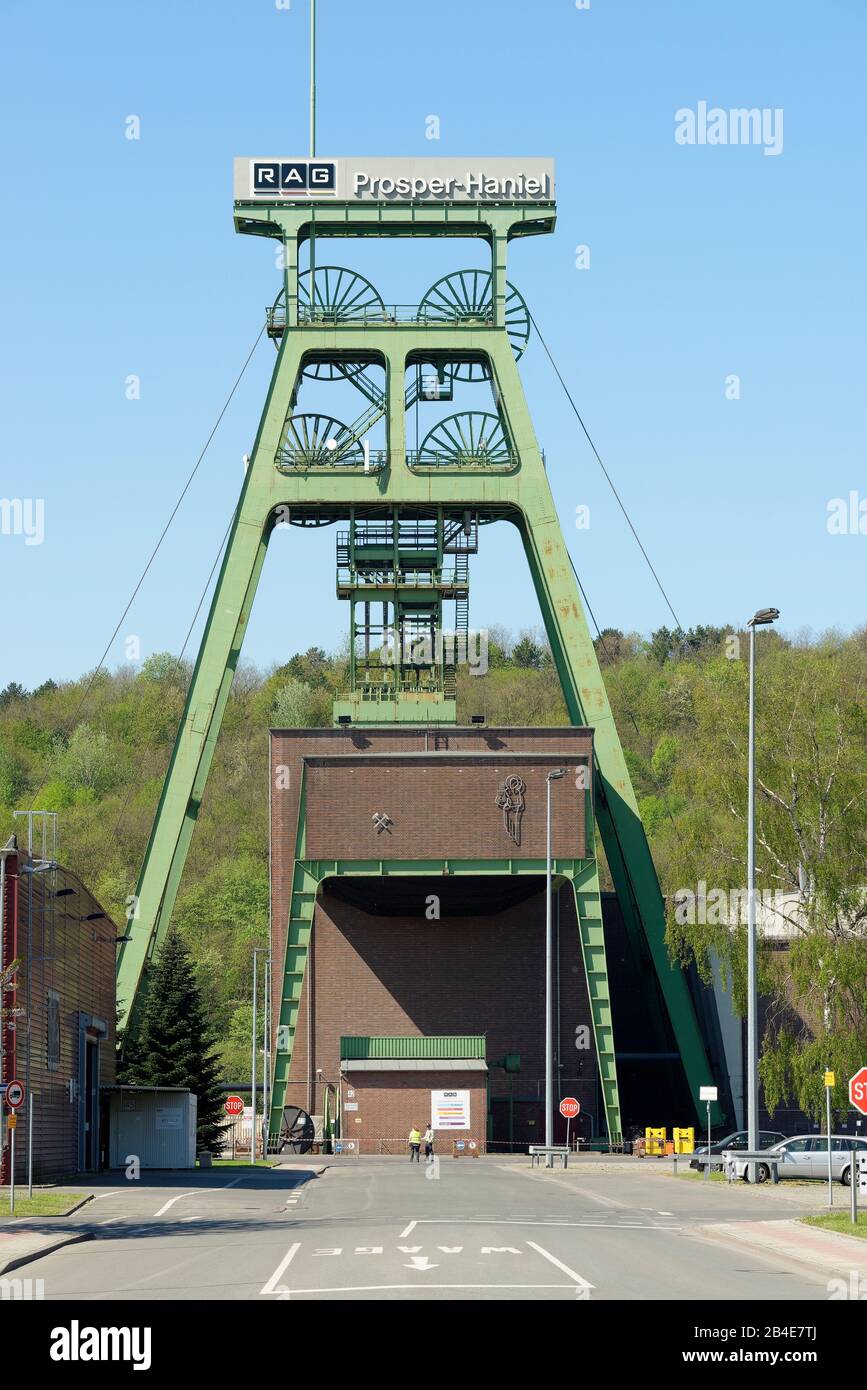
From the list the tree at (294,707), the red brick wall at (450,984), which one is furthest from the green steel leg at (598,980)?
the tree at (294,707)

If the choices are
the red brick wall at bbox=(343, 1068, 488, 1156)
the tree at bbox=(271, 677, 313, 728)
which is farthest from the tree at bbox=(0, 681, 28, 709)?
the red brick wall at bbox=(343, 1068, 488, 1156)

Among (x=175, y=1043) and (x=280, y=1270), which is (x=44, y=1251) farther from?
(x=175, y=1043)

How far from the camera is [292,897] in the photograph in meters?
58.4

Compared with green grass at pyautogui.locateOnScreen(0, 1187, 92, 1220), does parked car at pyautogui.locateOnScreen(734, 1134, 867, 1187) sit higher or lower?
lower

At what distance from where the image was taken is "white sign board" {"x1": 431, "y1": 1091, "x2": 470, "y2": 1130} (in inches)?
2357

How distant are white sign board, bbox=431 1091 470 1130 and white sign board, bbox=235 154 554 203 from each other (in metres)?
30.4

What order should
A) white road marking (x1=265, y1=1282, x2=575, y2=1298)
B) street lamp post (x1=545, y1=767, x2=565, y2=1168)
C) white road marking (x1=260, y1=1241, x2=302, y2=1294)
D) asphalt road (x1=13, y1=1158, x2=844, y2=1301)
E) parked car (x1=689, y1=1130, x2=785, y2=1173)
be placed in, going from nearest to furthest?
white road marking (x1=265, y1=1282, x2=575, y2=1298) < white road marking (x1=260, y1=1241, x2=302, y2=1294) < asphalt road (x1=13, y1=1158, x2=844, y2=1301) < parked car (x1=689, y1=1130, x2=785, y2=1173) < street lamp post (x1=545, y1=767, x2=565, y2=1168)

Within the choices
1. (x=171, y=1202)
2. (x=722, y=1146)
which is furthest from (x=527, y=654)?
(x=171, y=1202)

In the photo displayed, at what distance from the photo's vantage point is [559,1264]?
61.0 ft

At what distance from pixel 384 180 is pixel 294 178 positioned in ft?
10.4

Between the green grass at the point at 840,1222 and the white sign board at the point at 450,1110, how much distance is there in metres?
31.6

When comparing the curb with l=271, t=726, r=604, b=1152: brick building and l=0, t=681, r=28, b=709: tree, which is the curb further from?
l=0, t=681, r=28, b=709: tree

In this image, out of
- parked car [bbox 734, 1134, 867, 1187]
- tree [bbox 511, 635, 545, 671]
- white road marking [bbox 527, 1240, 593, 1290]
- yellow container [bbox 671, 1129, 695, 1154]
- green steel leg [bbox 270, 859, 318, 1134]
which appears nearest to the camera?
white road marking [bbox 527, 1240, 593, 1290]
